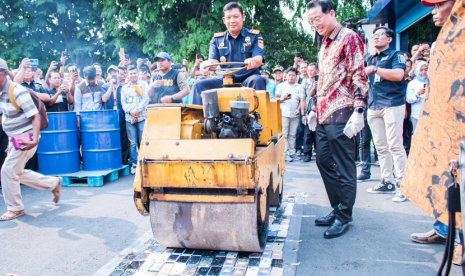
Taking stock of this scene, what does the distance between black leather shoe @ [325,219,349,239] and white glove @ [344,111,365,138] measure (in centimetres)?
95

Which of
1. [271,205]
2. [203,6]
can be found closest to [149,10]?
[203,6]

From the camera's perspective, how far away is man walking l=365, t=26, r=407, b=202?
15.7 feet

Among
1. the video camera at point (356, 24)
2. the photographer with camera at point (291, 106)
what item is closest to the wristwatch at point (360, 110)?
the video camera at point (356, 24)

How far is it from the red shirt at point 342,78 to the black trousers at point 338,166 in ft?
0.49

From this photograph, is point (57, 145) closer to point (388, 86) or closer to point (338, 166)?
point (338, 166)

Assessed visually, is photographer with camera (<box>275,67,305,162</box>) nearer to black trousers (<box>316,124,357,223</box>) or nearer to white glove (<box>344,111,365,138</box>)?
black trousers (<box>316,124,357,223</box>)

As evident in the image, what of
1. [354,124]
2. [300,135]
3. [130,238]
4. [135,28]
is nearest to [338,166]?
[354,124]

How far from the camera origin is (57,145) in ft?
20.3

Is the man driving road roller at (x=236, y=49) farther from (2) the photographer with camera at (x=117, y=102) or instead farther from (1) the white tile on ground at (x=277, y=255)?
(2) the photographer with camera at (x=117, y=102)

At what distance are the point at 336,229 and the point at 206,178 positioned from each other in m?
1.66

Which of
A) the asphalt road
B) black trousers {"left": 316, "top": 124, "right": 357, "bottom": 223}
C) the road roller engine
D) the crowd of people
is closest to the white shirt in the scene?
the crowd of people

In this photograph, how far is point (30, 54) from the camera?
2189 cm

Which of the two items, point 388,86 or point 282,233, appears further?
point 388,86

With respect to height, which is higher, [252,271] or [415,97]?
[415,97]
